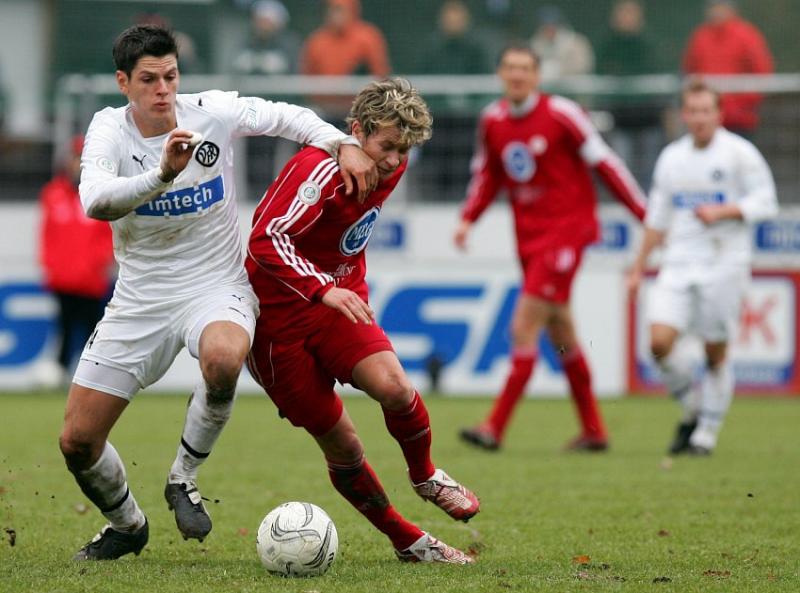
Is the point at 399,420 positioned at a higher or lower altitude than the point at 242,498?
higher

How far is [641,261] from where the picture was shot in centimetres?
1060

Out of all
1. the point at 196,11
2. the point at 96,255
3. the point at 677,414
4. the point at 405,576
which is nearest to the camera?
the point at 405,576

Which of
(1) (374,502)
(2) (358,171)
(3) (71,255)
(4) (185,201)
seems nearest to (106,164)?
(4) (185,201)

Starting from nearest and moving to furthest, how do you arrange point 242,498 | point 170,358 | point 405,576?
1. point 405,576
2. point 170,358
3. point 242,498

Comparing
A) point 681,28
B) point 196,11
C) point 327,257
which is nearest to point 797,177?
point 681,28

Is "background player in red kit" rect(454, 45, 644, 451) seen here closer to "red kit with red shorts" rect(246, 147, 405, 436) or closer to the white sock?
the white sock

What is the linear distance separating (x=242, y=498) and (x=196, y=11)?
9.41 metres

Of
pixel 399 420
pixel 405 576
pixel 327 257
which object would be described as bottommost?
pixel 405 576

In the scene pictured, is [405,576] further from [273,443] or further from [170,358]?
[273,443]

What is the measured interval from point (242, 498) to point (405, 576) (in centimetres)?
268

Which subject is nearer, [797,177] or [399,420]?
[399,420]

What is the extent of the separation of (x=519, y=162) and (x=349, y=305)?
5.53 m

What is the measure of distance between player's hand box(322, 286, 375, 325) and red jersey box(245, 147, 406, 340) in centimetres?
7

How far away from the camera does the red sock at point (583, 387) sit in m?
10.8
